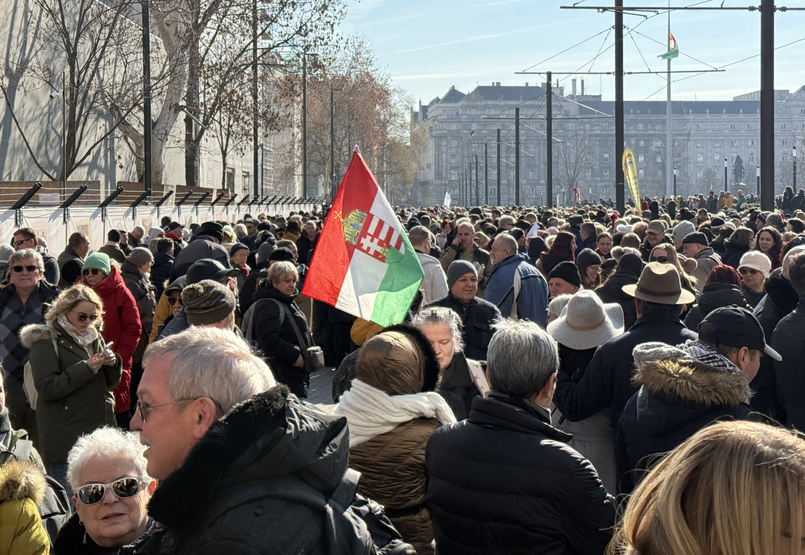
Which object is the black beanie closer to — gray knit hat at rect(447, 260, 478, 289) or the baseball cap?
gray knit hat at rect(447, 260, 478, 289)

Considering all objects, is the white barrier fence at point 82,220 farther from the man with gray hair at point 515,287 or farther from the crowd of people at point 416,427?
the crowd of people at point 416,427

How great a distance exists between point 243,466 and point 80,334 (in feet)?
12.7

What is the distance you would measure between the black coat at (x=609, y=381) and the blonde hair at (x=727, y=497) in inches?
116

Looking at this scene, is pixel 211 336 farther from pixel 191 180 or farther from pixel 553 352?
pixel 191 180

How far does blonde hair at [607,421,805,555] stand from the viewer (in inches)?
62.2

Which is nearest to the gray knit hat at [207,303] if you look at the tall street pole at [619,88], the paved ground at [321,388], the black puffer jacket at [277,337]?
the black puffer jacket at [277,337]

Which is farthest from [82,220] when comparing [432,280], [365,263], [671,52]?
[671,52]

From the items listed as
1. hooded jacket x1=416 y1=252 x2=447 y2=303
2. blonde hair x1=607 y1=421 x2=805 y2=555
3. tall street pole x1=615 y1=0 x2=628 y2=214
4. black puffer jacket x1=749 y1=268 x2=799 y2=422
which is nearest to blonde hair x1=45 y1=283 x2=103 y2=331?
hooded jacket x1=416 y1=252 x2=447 y2=303

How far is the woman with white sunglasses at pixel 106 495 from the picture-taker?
114 inches

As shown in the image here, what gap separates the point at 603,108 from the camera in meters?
149

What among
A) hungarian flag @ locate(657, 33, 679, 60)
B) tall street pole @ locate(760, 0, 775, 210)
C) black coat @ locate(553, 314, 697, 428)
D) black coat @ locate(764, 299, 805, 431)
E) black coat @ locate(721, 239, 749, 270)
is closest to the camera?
black coat @ locate(553, 314, 697, 428)

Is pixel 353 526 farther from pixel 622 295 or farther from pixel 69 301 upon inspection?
pixel 622 295

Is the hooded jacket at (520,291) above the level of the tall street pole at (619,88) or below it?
below

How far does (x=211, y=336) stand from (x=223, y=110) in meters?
36.2
